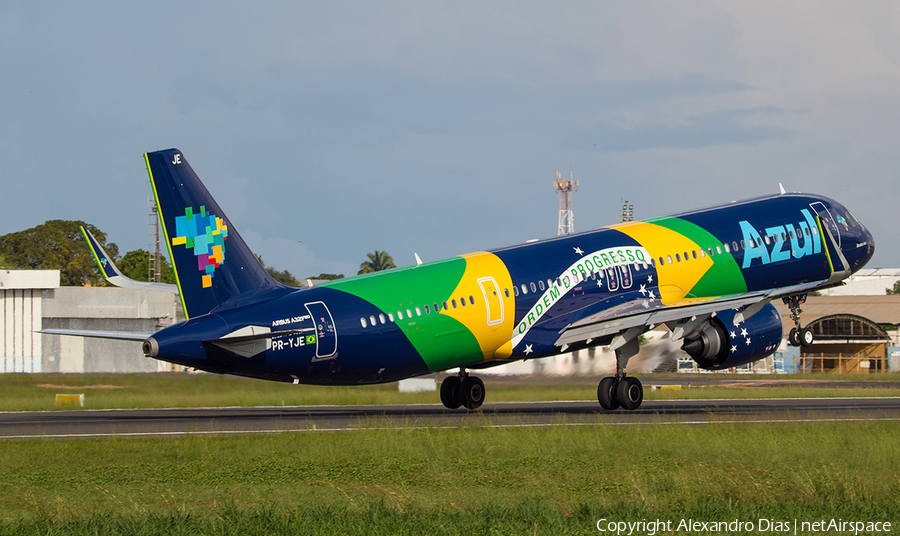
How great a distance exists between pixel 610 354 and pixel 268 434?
68.4ft

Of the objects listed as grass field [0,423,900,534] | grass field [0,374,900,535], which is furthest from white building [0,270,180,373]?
grass field [0,423,900,534]

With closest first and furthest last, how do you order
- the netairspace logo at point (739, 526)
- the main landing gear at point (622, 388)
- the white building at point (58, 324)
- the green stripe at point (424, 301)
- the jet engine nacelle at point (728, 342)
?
the netairspace logo at point (739, 526), the green stripe at point (424, 301), the jet engine nacelle at point (728, 342), the main landing gear at point (622, 388), the white building at point (58, 324)

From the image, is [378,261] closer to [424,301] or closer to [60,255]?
[60,255]

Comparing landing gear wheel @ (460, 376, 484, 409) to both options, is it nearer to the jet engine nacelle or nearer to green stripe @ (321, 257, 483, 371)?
green stripe @ (321, 257, 483, 371)

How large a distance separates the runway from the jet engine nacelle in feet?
6.69

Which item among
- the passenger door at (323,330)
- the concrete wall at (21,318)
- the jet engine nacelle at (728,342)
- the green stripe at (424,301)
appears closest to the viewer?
the passenger door at (323,330)

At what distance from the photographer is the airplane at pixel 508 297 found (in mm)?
31453

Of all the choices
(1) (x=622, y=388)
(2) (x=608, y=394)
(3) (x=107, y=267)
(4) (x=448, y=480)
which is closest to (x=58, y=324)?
(3) (x=107, y=267)

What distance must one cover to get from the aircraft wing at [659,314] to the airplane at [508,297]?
75 millimetres

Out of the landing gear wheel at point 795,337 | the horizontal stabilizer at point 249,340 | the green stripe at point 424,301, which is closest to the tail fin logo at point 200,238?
the horizontal stabilizer at point 249,340

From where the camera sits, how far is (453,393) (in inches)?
1563

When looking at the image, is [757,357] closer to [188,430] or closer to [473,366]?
[473,366]

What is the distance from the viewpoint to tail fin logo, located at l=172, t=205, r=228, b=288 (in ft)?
104

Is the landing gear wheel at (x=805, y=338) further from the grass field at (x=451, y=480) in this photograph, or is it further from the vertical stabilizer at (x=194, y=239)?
the vertical stabilizer at (x=194, y=239)
